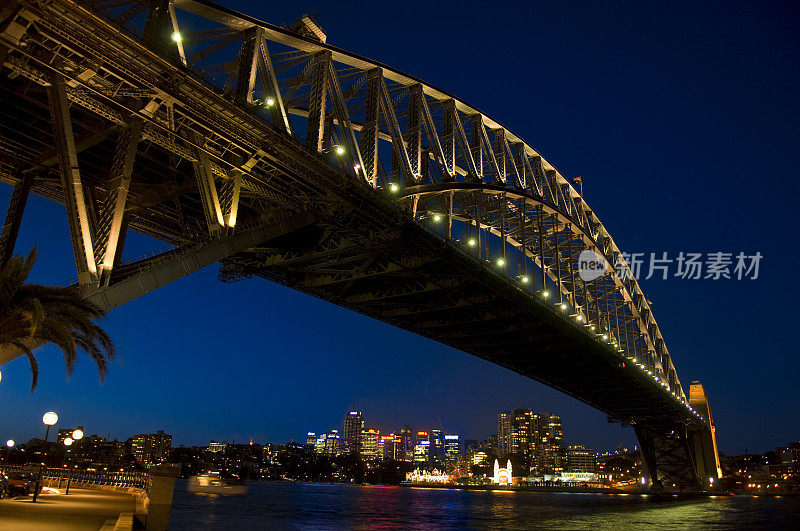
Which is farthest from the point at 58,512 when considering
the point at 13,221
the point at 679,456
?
the point at 679,456

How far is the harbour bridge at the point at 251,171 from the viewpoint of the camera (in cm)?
1759

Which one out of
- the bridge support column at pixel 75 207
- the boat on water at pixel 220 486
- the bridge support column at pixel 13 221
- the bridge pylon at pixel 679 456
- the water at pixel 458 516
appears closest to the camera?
the bridge support column at pixel 75 207

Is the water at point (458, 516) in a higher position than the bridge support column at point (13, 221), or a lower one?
lower

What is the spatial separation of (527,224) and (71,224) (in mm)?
44705

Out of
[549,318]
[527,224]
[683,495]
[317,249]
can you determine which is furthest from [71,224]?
[683,495]

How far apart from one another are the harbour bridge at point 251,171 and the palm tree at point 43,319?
1446mm

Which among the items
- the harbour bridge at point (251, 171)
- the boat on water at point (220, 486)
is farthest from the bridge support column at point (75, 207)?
the boat on water at point (220, 486)

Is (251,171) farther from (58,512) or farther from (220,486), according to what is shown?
(220,486)

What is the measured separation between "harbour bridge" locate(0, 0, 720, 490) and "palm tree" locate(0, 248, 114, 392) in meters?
1.45

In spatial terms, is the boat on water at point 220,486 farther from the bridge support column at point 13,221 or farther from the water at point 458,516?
the bridge support column at point 13,221

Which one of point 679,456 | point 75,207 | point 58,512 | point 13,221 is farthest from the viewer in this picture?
point 679,456

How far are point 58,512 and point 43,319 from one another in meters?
8.40

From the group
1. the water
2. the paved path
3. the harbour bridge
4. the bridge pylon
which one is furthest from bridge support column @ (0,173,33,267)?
the bridge pylon

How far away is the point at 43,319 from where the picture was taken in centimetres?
1300
